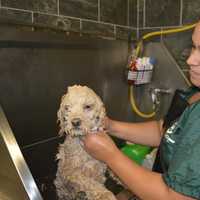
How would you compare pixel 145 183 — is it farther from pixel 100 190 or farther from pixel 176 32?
pixel 176 32

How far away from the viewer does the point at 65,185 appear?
0.95m

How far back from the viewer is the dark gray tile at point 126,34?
1556mm

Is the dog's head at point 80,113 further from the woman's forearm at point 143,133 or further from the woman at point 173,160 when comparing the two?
the woman's forearm at point 143,133

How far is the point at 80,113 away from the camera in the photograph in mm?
862

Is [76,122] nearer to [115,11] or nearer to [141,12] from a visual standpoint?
[115,11]

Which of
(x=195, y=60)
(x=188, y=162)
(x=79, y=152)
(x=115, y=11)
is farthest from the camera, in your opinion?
(x=115, y=11)

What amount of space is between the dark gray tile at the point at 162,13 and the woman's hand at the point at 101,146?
2.96 feet

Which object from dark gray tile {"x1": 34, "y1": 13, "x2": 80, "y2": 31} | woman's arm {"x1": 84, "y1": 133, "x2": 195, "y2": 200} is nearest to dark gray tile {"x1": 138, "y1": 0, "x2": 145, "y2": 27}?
dark gray tile {"x1": 34, "y1": 13, "x2": 80, "y2": 31}

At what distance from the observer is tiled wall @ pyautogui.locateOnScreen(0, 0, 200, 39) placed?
1.10 m

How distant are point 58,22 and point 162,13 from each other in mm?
601

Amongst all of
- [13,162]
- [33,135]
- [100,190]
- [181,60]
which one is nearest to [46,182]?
[33,135]

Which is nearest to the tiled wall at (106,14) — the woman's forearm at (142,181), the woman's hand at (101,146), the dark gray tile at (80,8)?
the dark gray tile at (80,8)

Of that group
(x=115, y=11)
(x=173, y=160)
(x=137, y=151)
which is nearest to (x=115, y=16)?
(x=115, y=11)

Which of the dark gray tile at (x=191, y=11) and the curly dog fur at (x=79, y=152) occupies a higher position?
the dark gray tile at (x=191, y=11)
